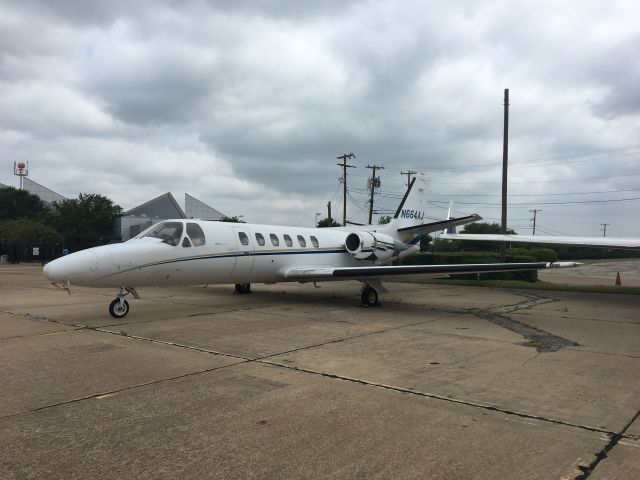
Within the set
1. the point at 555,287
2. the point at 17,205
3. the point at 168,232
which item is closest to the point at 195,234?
the point at 168,232

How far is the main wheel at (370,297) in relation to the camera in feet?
46.3

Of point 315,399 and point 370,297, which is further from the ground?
point 370,297

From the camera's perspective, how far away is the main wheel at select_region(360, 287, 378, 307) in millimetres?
14125

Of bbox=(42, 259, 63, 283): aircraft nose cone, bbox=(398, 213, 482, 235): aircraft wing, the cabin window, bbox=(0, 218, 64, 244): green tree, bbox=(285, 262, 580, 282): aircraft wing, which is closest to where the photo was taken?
bbox=(42, 259, 63, 283): aircraft nose cone

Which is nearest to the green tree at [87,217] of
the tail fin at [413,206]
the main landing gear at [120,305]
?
the tail fin at [413,206]

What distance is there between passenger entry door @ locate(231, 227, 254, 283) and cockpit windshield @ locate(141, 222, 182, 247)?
1.91m

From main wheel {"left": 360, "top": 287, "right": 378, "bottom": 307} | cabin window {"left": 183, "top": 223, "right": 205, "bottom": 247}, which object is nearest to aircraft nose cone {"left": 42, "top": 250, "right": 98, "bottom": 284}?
cabin window {"left": 183, "top": 223, "right": 205, "bottom": 247}

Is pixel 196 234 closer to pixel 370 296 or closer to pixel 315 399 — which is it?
pixel 370 296

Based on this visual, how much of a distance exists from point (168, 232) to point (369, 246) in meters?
8.13

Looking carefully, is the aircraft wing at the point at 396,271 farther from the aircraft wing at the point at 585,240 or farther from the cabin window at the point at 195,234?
the aircraft wing at the point at 585,240

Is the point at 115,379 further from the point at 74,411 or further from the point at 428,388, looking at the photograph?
the point at 428,388

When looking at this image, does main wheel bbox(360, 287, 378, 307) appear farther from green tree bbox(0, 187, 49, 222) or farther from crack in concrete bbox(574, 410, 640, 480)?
green tree bbox(0, 187, 49, 222)

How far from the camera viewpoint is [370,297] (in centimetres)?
1415

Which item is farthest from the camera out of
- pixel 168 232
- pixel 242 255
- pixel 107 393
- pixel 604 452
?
pixel 242 255
